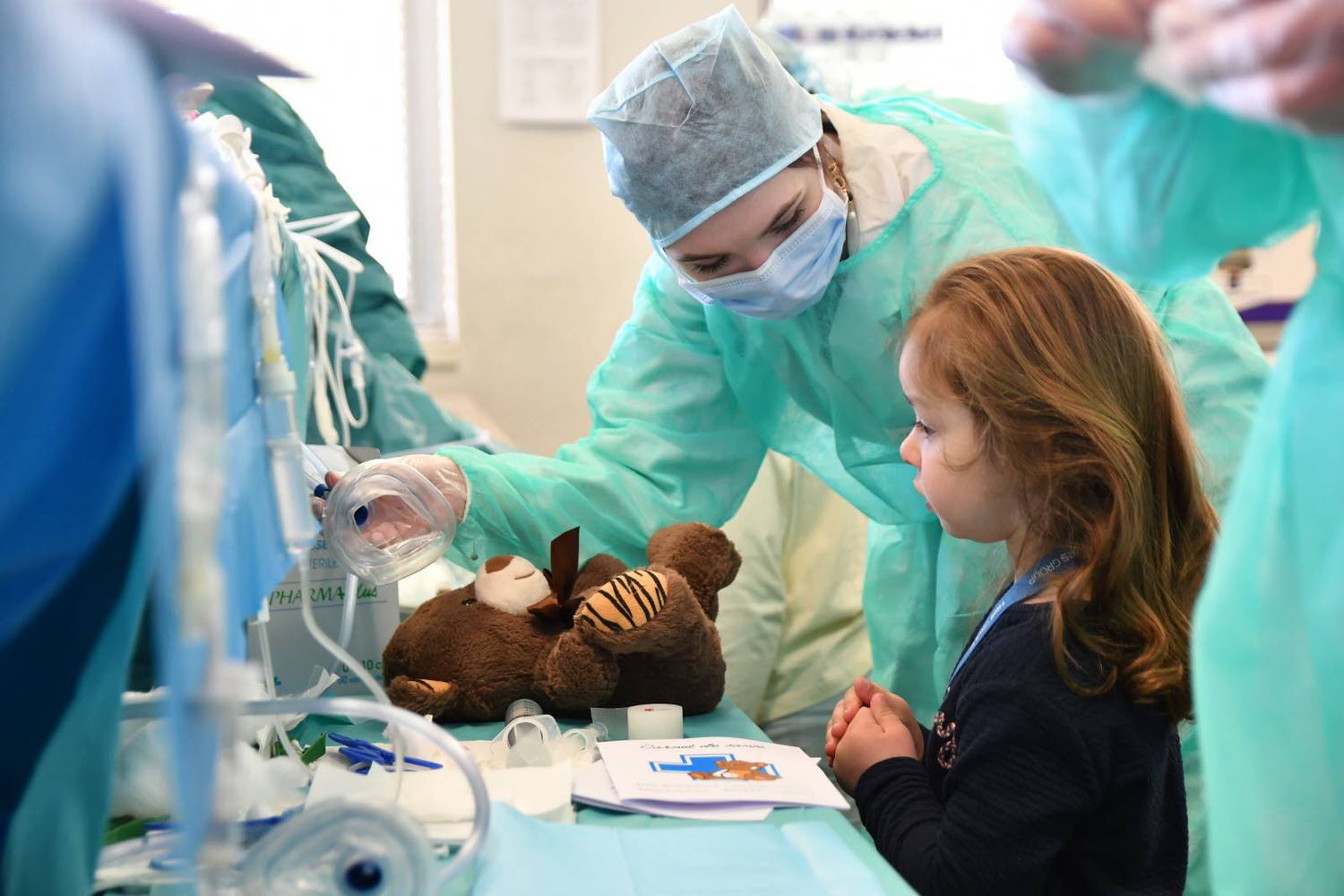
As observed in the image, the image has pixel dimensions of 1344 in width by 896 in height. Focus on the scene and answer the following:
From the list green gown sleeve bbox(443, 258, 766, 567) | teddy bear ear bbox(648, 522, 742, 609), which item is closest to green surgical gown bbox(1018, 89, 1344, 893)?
teddy bear ear bbox(648, 522, 742, 609)

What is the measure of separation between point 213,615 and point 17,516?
163mm

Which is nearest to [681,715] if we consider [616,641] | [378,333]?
[616,641]

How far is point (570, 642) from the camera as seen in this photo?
111 cm

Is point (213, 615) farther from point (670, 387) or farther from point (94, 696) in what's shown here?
point (670, 387)

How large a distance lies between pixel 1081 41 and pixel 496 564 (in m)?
0.82

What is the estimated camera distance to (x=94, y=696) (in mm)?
595

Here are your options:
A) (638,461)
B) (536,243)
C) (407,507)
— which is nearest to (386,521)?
(407,507)

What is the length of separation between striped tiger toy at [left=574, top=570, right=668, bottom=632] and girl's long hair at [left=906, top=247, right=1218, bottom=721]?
0.31 metres

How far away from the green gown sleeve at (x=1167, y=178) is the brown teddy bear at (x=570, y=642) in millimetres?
563

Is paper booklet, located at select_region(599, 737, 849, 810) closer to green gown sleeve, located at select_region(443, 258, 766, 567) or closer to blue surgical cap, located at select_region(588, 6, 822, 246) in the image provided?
green gown sleeve, located at select_region(443, 258, 766, 567)

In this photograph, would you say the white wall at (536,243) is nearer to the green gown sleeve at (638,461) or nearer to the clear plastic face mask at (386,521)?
the green gown sleeve at (638,461)

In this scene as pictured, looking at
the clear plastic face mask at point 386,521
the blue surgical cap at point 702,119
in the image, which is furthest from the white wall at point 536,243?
the clear plastic face mask at point 386,521

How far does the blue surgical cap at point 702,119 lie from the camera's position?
127 centimetres

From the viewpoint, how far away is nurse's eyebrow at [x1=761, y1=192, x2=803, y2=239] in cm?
129
